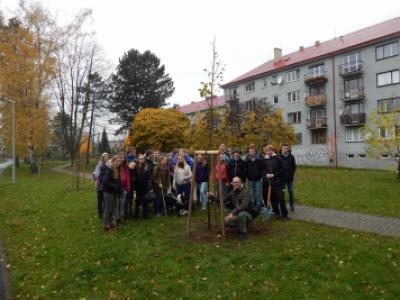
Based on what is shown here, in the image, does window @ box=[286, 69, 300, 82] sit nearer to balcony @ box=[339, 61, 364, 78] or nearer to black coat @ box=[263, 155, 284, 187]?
balcony @ box=[339, 61, 364, 78]

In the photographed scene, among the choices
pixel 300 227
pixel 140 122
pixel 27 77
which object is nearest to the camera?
pixel 300 227

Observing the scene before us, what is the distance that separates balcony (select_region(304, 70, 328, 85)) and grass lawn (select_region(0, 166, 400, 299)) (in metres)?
32.0

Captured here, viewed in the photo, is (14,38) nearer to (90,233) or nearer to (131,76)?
(131,76)

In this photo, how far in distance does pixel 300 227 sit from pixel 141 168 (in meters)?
4.49

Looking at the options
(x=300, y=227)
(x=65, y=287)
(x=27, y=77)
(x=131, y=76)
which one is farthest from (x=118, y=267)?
(x=131, y=76)

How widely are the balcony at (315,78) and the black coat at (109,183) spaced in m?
33.5

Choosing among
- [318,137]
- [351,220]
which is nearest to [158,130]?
[318,137]

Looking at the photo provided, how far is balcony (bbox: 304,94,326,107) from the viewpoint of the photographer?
1460 inches

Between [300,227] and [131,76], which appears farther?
[131,76]

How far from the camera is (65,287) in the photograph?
16.9 ft

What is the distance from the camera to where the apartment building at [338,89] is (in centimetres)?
3186

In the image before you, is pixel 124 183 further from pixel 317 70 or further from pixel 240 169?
pixel 317 70

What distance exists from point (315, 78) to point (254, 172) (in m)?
31.1

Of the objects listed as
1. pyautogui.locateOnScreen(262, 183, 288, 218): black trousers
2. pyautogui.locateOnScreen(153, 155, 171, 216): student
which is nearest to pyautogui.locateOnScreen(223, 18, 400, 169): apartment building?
pyautogui.locateOnScreen(262, 183, 288, 218): black trousers
